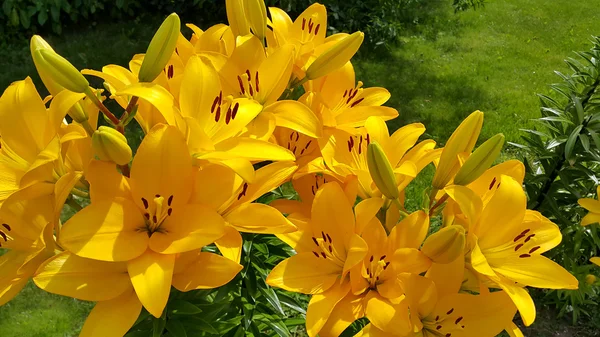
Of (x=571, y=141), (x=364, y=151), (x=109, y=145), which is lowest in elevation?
(x=571, y=141)

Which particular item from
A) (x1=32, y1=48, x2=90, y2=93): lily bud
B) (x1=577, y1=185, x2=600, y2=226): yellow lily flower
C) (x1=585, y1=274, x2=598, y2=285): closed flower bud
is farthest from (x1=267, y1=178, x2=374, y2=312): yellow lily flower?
(x1=585, y1=274, x2=598, y2=285): closed flower bud

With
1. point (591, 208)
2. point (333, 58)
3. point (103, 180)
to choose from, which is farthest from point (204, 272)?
point (591, 208)

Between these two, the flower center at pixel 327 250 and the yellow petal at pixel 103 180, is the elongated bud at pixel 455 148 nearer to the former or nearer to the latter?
the flower center at pixel 327 250

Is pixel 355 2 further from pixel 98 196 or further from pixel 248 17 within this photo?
pixel 98 196

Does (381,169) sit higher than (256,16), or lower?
lower

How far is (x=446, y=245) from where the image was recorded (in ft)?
2.19

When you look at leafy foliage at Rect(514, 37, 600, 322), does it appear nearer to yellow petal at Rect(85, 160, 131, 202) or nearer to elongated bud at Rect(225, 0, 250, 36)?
elongated bud at Rect(225, 0, 250, 36)

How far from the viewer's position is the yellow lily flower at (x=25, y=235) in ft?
2.23

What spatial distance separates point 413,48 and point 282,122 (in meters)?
3.94

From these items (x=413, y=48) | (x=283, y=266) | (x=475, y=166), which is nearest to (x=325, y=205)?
(x=283, y=266)

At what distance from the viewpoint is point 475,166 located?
75cm

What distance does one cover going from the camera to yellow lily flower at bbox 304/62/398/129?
89 centimetres

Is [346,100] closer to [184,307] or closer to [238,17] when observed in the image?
[238,17]

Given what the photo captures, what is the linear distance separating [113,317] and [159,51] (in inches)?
13.3
